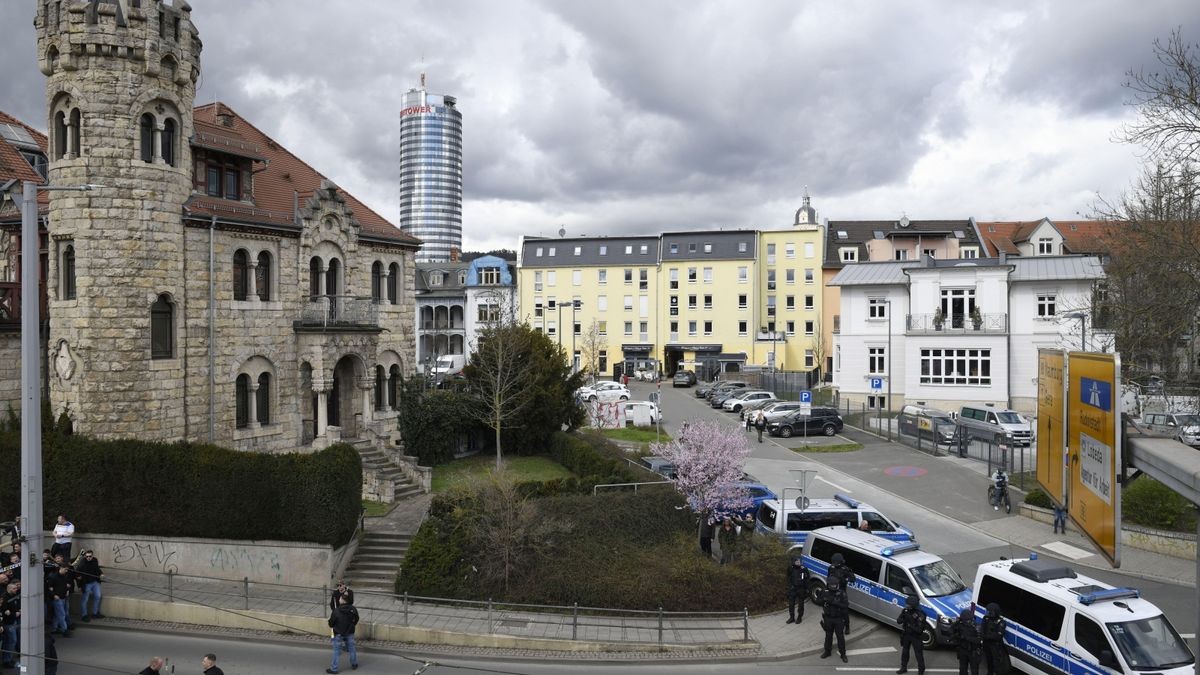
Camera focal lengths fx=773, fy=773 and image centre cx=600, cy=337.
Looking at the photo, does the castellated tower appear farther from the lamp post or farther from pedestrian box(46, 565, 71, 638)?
the lamp post

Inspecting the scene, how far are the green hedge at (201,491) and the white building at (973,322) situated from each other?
1316 inches

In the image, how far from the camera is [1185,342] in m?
21.8

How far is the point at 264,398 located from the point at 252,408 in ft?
2.53

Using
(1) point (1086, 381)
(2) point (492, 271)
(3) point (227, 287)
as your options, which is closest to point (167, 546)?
(3) point (227, 287)

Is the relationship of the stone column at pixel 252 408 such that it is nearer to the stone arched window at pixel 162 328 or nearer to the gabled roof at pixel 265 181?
the stone arched window at pixel 162 328

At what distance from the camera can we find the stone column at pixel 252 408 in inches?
990

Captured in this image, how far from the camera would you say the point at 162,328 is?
74.5ft

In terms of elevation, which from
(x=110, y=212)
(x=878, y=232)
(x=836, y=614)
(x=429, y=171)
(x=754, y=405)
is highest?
(x=429, y=171)

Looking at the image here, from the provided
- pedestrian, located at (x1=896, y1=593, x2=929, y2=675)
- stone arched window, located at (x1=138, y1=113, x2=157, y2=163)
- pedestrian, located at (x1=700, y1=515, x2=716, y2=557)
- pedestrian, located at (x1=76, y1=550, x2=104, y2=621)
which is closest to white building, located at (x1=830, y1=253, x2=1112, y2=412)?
pedestrian, located at (x1=700, y1=515, x2=716, y2=557)

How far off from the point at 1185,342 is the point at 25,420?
26712mm

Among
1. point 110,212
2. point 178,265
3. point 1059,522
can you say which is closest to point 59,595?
point 178,265

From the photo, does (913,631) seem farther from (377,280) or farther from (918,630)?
(377,280)

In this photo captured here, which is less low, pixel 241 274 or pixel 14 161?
pixel 14 161

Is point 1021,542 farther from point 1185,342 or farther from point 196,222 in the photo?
point 196,222
